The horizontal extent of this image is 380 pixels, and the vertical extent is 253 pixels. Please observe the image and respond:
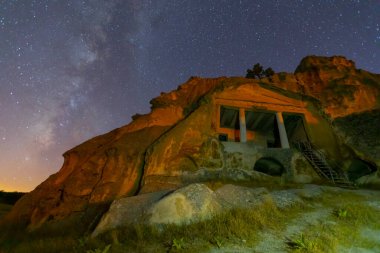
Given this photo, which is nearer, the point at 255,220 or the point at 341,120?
the point at 255,220

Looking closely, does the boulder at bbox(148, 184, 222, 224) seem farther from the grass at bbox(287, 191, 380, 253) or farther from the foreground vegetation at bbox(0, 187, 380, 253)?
the grass at bbox(287, 191, 380, 253)

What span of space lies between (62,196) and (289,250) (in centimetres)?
2021

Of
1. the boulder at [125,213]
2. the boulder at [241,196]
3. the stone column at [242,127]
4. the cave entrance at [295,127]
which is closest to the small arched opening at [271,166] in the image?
the stone column at [242,127]

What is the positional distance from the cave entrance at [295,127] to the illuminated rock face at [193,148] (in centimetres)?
12

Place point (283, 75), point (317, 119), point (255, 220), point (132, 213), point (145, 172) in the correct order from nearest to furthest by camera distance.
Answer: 1. point (255, 220)
2. point (132, 213)
3. point (145, 172)
4. point (317, 119)
5. point (283, 75)

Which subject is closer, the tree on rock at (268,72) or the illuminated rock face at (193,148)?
the illuminated rock face at (193,148)

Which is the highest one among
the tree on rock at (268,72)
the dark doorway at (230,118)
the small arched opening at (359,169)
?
the tree on rock at (268,72)

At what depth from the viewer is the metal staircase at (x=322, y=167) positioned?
2111 centimetres

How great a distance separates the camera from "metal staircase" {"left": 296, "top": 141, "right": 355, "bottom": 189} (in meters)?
21.1

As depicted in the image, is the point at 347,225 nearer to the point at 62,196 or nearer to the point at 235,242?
the point at 235,242

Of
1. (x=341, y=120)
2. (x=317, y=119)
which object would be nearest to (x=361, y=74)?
(x=341, y=120)

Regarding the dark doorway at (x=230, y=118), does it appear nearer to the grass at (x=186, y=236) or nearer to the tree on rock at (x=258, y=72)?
the tree on rock at (x=258, y=72)

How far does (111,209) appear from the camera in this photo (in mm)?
10578

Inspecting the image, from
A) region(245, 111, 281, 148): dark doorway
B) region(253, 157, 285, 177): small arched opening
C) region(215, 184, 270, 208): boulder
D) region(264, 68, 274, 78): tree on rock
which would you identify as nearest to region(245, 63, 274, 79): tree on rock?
region(264, 68, 274, 78): tree on rock
